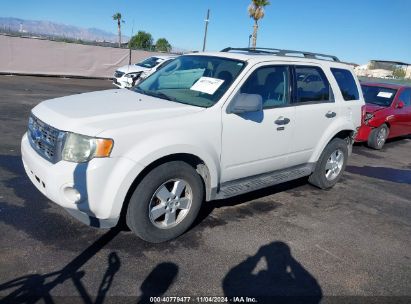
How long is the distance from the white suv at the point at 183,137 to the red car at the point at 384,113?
4037mm

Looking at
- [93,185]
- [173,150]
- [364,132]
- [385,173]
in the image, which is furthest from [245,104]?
[364,132]

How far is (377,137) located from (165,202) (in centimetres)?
727

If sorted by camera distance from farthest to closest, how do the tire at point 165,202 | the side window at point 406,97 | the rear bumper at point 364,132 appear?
1. the side window at point 406,97
2. the rear bumper at point 364,132
3. the tire at point 165,202

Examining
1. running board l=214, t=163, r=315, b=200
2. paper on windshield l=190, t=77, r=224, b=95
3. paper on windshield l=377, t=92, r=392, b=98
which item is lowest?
running board l=214, t=163, r=315, b=200

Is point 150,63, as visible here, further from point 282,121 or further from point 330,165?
point 282,121

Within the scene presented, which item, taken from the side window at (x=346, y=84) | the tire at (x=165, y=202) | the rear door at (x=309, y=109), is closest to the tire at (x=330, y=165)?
the rear door at (x=309, y=109)

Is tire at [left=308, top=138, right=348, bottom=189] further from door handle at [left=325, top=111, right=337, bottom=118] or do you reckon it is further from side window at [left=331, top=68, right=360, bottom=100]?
side window at [left=331, top=68, right=360, bottom=100]

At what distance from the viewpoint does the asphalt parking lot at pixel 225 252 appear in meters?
3.18

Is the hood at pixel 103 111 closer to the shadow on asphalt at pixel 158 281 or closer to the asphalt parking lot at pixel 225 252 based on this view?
the asphalt parking lot at pixel 225 252

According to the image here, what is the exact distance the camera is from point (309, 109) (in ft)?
16.6

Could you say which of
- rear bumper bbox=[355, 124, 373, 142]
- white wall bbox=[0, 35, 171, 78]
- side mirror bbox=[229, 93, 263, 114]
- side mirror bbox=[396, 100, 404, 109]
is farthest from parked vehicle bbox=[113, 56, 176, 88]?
side mirror bbox=[229, 93, 263, 114]

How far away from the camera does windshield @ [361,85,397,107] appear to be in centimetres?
981

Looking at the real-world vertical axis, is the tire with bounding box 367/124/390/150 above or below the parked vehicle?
below

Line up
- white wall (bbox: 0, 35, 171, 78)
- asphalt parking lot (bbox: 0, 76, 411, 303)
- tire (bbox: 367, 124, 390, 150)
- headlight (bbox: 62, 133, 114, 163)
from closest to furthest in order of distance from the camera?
asphalt parking lot (bbox: 0, 76, 411, 303) → headlight (bbox: 62, 133, 114, 163) → tire (bbox: 367, 124, 390, 150) → white wall (bbox: 0, 35, 171, 78)
